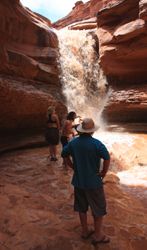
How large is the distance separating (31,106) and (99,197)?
926cm

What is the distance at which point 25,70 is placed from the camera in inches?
518

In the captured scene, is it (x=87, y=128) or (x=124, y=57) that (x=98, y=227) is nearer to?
(x=87, y=128)

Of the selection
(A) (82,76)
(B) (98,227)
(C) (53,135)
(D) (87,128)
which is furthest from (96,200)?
(A) (82,76)

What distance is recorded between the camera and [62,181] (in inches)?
275

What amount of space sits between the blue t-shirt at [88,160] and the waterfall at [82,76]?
11236 mm

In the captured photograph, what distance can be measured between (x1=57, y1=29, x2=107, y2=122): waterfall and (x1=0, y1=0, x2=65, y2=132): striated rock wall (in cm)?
74

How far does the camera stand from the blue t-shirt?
3861 mm

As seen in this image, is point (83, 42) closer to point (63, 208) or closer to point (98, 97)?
point (98, 97)

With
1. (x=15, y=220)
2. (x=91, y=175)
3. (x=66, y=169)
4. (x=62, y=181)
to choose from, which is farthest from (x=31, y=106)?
(x=91, y=175)

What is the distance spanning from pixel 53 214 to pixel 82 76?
39.2 feet

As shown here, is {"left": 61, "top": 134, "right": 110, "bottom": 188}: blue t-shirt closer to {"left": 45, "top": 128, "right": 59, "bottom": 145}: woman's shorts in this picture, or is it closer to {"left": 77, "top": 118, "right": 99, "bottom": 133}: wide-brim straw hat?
{"left": 77, "top": 118, "right": 99, "bottom": 133}: wide-brim straw hat

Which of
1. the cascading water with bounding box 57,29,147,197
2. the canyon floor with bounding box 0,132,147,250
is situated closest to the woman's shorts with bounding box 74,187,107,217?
the canyon floor with bounding box 0,132,147,250

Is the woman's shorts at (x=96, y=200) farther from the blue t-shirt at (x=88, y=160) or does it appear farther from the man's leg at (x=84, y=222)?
the man's leg at (x=84, y=222)

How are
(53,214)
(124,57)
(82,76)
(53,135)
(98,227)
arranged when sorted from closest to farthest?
(98,227)
(53,214)
(53,135)
(124,57)
(82,76)
